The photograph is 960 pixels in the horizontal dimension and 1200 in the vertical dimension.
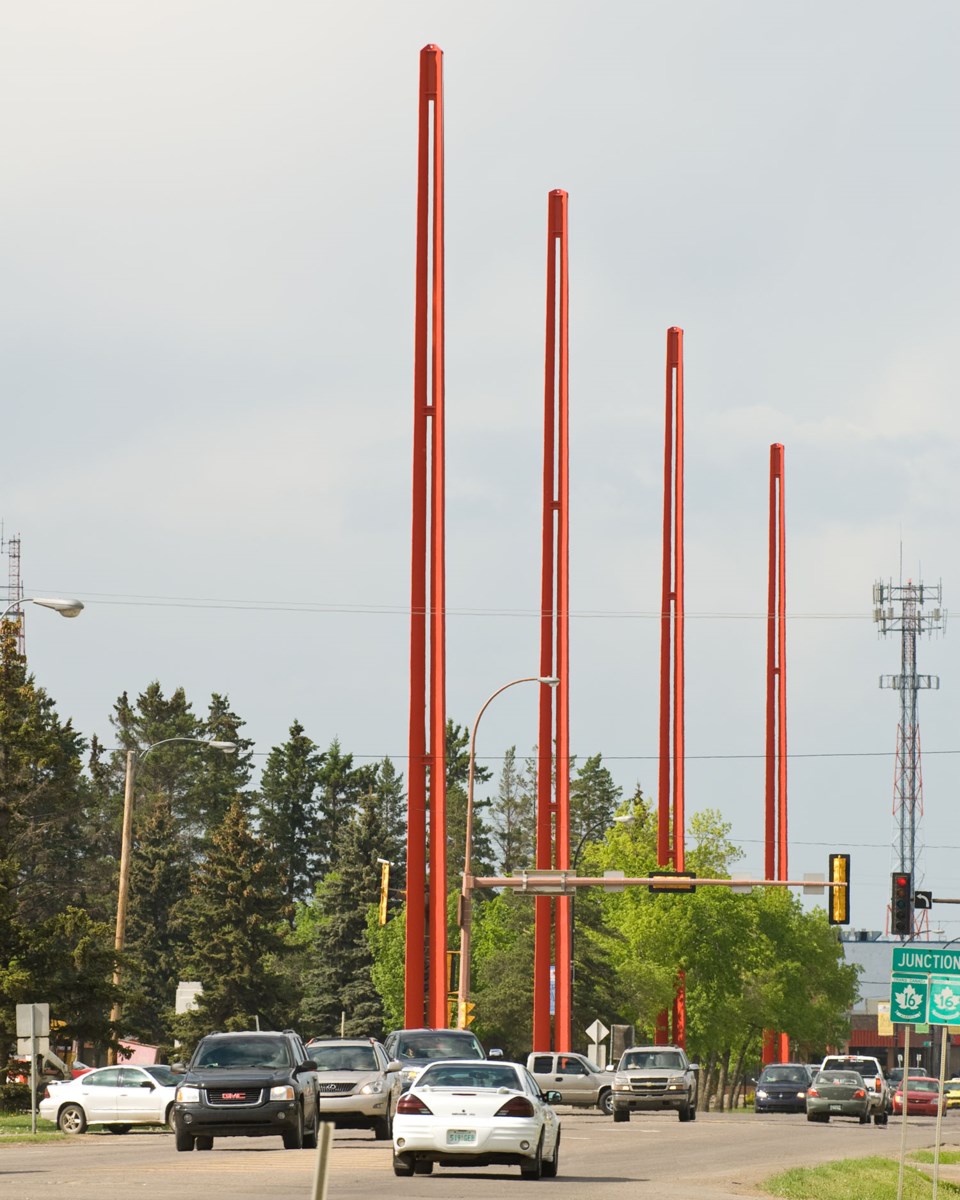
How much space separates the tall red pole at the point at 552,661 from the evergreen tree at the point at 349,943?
1835 inches

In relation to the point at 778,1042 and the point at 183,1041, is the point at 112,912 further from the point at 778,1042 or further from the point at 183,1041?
the point at 778,1042

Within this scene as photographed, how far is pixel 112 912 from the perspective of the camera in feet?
387

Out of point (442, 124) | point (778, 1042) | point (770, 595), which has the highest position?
point (442, 124)

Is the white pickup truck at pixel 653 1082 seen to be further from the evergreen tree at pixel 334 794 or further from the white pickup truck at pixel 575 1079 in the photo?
the evergreen tree at pixel 334 794

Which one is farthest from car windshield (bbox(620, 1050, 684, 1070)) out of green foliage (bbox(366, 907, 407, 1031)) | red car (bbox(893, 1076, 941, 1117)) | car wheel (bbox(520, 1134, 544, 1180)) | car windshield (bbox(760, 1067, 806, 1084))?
green foliage (bbox(366, 907, 407, 1031))

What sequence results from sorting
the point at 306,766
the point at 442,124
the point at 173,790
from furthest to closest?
1. the point at 306,766
2. the point at 173,790
3. the point at 442,124

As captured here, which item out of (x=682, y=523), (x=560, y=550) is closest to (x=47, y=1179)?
(x=560, y=550)

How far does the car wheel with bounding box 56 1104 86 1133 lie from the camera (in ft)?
143

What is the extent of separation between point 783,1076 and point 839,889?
966 inches

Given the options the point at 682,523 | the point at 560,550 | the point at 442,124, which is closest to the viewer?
the point at 442,124

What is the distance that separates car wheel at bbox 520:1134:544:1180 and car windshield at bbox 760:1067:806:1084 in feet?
154

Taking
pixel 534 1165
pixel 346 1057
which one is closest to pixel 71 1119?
pixel 346 1057

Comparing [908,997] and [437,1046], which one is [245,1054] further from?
[908,997]

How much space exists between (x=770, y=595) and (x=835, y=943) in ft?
68.3
